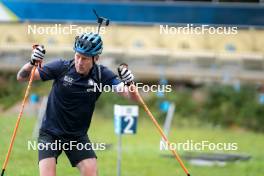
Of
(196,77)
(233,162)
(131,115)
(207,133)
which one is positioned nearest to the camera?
(131,115)

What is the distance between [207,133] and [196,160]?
20.4 feet

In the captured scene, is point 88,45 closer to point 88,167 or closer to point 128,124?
point 88,167

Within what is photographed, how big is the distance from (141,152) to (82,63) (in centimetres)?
769

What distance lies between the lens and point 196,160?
14367 millimetres

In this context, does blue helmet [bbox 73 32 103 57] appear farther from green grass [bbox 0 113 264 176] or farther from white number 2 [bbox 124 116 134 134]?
green grass [bbox 0 113 264 176]

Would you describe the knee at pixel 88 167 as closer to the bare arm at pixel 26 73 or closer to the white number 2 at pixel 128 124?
the bare arm at pixel 26 73

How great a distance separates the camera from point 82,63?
25.9 feet

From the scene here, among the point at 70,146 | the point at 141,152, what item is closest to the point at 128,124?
the point at 70,146

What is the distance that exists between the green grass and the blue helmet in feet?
13.9

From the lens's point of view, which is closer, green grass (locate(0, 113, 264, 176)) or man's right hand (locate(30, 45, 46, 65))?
man's right hand (locate(30, 45, 46, 65))

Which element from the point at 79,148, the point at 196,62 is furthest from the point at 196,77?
the point at 79,148

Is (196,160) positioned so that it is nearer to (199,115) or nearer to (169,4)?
(199,115)

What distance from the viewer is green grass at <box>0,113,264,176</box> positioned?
1286cm

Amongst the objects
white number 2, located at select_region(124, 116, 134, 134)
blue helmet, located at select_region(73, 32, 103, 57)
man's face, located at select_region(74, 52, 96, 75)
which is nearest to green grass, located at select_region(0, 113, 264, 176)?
white number 2, located at select_region(124, 116, 134, 134)
